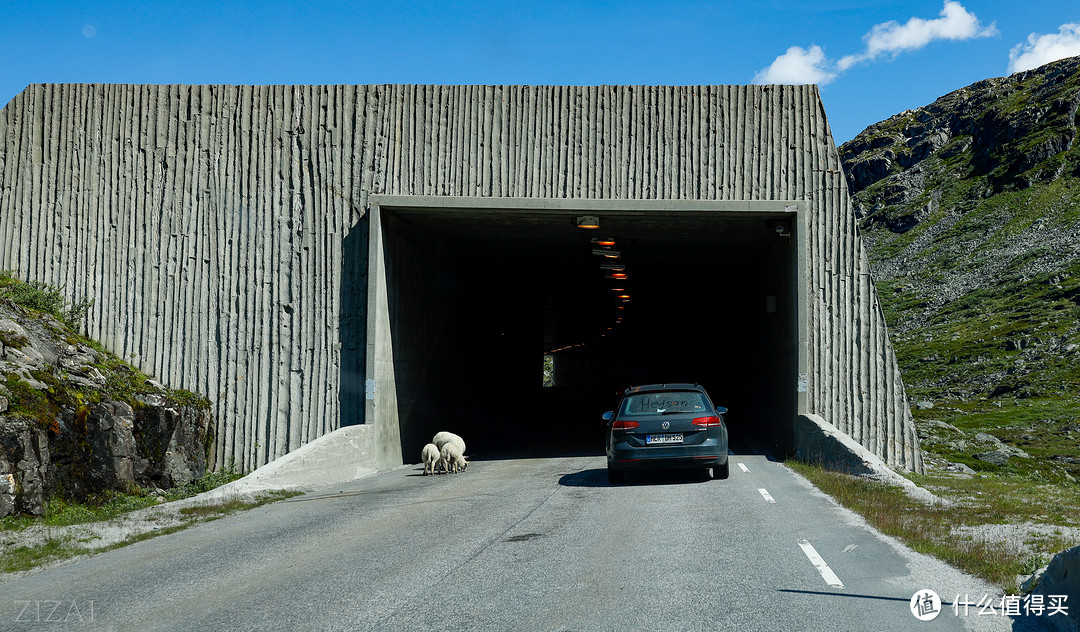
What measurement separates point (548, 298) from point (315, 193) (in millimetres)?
22103

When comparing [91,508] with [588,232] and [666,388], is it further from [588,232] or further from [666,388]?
[588,232]

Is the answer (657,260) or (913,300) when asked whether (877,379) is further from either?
(913,300)

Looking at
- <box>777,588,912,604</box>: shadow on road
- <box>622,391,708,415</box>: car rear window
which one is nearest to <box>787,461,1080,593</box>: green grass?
<box>777,588,912,604</box>: shadow on road

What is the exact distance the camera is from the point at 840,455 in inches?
618

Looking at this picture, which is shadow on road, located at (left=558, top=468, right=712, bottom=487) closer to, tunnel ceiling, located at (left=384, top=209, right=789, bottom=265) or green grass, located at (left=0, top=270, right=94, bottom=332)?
tunnel ceiling, located at (left=384, top=209, right=789, bottom=265)

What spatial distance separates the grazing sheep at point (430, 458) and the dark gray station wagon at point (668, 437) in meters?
4.58

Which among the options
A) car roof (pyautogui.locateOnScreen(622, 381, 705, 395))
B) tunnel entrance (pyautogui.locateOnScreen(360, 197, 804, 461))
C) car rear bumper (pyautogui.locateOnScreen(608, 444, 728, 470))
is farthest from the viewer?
tunnel entrance (pyautogui.locateOnScreen(360, 197, 804, 461))

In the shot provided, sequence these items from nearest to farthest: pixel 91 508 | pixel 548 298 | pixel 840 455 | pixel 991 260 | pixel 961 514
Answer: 1. pixel 961 514
2. pixel 91 508
3. pixel 840 455
4. pixel 548 298
5. pixel 991 260

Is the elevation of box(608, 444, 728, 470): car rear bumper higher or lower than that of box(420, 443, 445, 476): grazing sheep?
higher

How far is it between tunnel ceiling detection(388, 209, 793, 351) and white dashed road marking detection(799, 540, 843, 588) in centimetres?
1194

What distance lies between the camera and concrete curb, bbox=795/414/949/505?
13.2 meters

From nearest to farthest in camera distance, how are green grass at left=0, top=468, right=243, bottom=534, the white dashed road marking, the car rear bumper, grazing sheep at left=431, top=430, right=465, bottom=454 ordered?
the white dashed road marking < green grass at left=0, top=468, right=243, bottom=534 < the car rear bumper < grazing sheep at left=431, top=430, right=465, bottom=454

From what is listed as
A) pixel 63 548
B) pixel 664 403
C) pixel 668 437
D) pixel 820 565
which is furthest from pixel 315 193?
pixel 820 565

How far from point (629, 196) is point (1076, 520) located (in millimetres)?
11458
